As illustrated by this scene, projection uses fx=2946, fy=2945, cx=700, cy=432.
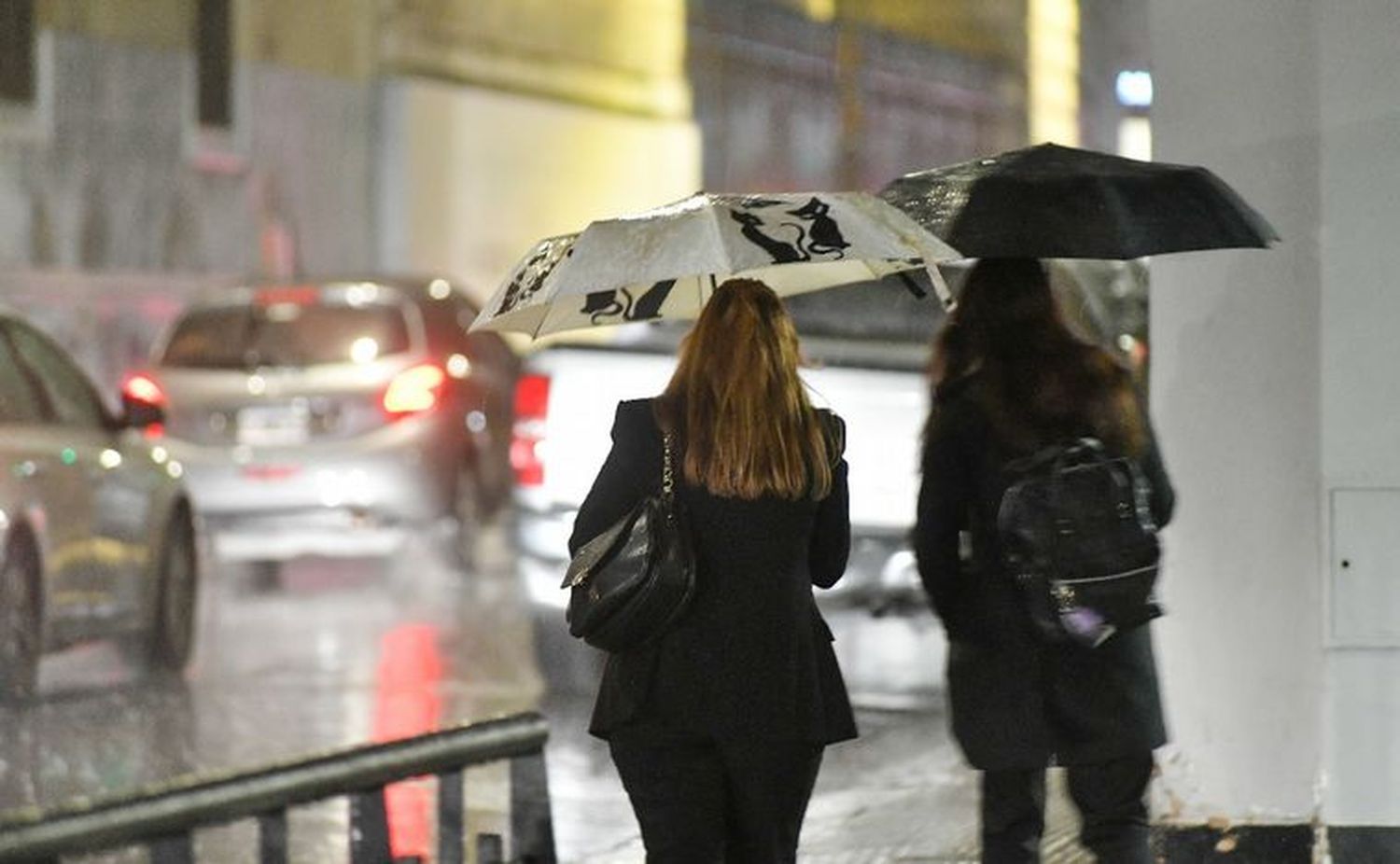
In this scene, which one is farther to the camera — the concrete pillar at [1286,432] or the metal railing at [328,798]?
the concrete pillar at [1286,432]

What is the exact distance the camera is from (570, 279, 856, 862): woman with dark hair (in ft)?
17.6

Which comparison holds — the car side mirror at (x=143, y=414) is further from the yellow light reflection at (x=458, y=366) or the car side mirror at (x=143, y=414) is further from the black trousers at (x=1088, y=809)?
the black trousers at (x=1088, y=809)

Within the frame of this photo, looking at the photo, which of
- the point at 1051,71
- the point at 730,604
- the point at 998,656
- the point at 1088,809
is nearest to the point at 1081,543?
the point at 998,656

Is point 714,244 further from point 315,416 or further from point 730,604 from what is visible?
point 315,416

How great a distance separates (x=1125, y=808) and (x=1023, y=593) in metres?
0.51

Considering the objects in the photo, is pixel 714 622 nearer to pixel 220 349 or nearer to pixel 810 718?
pixel 810 718

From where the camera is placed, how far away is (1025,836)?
19.7 feet

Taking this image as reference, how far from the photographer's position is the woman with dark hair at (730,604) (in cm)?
538

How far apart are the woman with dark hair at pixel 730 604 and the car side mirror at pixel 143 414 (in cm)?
727

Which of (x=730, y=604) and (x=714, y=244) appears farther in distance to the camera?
(x=714, y=244)

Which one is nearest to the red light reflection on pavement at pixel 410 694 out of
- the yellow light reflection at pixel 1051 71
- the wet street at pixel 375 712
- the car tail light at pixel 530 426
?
the wet street at pixel 375 712

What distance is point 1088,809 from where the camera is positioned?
19.7 ft

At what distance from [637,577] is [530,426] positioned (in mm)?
6265

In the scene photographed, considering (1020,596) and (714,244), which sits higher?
(714,244)
